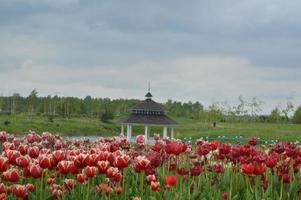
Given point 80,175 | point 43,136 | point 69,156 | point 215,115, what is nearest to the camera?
point 80,175

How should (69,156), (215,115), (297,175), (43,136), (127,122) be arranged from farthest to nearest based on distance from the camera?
(215,115) < (127,122) < (43,136) < (297,175) < (69,156)

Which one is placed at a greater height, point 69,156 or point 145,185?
point 69,156

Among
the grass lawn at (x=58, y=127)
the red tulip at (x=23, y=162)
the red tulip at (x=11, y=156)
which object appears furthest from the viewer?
the grass lawn at (x=58, y=127)

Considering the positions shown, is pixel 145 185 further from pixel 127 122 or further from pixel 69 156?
pixel 127 122

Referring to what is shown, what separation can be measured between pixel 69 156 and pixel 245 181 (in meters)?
2.34

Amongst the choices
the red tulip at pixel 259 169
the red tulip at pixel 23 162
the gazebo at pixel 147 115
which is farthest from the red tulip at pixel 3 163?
the gazebo at pixel 147 115

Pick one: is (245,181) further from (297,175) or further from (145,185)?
(145,185)

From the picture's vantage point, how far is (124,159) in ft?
17.1

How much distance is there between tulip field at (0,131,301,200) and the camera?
5203 millimetres

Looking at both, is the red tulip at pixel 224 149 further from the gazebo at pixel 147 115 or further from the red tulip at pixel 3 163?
the gazebo at pixel 147 115

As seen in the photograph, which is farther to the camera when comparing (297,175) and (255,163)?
(297,175)

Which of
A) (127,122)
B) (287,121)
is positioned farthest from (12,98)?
(127,122)

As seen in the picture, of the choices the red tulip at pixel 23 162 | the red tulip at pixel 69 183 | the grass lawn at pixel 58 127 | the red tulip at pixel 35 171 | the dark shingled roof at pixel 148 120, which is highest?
the dark shingled roof at pixel 148 120

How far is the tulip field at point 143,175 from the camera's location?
520 centimetres
